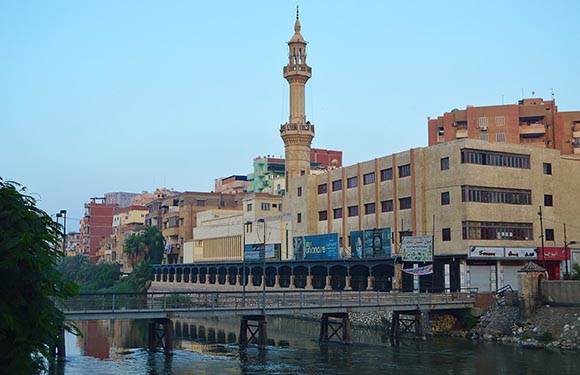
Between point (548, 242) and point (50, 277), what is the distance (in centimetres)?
5986

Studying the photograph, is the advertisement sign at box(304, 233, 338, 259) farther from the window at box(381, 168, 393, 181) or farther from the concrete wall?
the concrete wall

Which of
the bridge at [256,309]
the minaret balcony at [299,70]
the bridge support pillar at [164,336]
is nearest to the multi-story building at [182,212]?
the minaret balcony at [299,70]

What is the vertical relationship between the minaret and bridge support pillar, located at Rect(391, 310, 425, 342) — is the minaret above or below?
above

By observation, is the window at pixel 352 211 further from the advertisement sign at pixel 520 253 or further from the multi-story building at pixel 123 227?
the multi-story building at pixel 123 227

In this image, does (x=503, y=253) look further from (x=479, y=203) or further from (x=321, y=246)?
(x=321, y=246)

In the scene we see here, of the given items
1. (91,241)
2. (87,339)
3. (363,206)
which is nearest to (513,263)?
(363,206)

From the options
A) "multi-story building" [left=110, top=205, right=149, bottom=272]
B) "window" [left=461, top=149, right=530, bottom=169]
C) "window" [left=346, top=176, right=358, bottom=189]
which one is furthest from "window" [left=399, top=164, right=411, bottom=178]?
"multi-story building" [left=110, top=205, right=149, bottom=272]

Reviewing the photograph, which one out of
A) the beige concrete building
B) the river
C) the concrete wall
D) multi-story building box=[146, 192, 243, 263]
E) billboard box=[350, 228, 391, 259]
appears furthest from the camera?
multi-story building box=[146, 192, 243, 263]

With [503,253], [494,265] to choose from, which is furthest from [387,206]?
[503,253]

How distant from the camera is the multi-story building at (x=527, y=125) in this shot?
11669 centimetres

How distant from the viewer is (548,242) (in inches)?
2778

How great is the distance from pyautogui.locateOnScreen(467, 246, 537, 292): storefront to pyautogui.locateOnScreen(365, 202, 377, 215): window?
16146 mm

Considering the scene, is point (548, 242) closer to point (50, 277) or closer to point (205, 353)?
point (205, 353)

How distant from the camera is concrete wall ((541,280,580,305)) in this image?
53.1 meters
